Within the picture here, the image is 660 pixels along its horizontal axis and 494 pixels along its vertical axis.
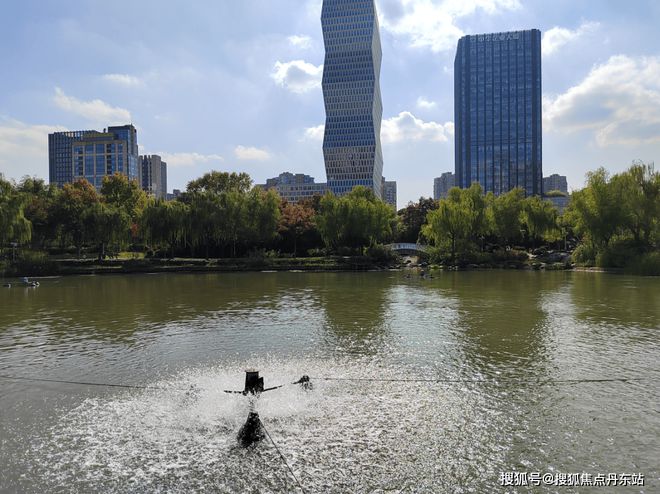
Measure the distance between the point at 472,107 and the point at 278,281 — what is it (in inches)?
4679

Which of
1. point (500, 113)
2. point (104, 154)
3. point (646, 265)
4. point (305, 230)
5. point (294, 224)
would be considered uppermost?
point (500, 113)

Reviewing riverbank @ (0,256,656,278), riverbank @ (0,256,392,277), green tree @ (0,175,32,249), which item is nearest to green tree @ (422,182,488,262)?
riverbank @ (0,256,656,278)

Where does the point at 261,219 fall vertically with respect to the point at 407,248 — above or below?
above

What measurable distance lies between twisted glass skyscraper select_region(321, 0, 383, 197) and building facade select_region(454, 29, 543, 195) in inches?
1033

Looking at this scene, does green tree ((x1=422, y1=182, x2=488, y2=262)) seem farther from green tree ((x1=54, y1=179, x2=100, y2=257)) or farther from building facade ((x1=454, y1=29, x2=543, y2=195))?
building facade ((x1=454, y1=29, x2=543, y2=195))

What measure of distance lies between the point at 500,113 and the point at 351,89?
42474 mm

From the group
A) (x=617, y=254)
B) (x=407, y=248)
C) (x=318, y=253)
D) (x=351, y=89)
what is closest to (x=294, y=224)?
(x=318, y=253)

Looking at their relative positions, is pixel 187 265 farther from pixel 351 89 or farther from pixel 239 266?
pixel 351 89

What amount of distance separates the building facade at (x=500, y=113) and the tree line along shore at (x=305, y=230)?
234 feet

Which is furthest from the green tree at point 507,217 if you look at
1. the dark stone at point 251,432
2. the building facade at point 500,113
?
the building facade at point 500,113

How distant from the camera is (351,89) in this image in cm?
13500

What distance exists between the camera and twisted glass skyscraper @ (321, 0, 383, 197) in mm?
135125

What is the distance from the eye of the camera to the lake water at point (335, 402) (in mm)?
6438

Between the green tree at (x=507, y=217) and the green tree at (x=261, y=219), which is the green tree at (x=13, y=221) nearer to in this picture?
the green tree at (x=261, y=219)
